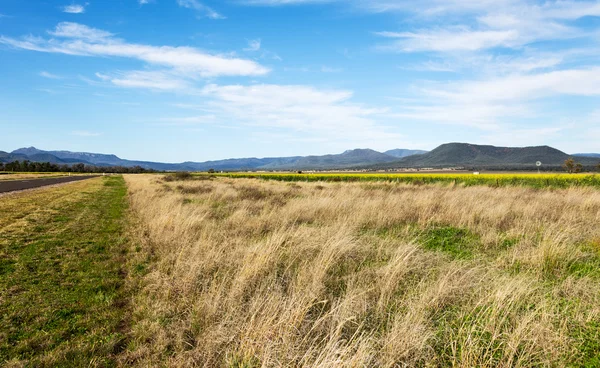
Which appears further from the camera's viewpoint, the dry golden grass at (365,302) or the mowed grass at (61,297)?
the mowed grass at (61,297)

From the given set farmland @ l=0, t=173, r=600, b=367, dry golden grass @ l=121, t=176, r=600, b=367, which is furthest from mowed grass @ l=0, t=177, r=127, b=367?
dry golden grass @ l=121, t=176, r=600, b=367

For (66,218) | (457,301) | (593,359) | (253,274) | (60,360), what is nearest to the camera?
(593,359)

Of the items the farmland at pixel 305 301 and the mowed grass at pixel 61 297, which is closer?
the farmland at pixel 305 301

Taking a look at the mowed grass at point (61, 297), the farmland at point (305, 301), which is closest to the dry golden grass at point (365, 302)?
the farmland at point (305, 301)

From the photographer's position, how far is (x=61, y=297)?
5.53 m

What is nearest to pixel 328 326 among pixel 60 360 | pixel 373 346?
pixel 373 346

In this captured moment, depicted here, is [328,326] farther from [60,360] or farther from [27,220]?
[27,220]

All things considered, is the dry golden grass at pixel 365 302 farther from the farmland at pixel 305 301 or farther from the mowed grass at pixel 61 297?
the mowed grass at pixel 61 297

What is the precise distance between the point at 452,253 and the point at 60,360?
23.9ft

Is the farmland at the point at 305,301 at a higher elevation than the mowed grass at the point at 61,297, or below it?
higher

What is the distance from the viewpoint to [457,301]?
4.34 meters

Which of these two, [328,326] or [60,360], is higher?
[328,326]

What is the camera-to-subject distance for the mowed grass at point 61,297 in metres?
3.83

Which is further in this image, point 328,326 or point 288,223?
point 288,223
